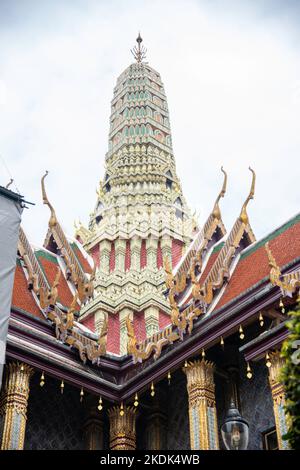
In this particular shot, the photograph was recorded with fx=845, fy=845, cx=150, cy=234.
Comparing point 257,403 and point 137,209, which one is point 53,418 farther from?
point 137,209

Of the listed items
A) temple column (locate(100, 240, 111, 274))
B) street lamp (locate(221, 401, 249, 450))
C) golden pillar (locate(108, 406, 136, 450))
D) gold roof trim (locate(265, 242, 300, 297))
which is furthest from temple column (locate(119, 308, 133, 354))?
street lamp (locate(221, 401, 249, 450))

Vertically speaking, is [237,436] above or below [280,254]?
below

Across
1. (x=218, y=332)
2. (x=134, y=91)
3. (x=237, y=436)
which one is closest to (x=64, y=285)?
(x=218, y=332)

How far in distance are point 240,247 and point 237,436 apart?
9462 mm

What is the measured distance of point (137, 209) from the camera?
21.1 m

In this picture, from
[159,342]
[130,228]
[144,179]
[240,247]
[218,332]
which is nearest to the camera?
[218,332]

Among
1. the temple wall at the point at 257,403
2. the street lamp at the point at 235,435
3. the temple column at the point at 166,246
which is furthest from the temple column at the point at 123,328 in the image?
the street lamp at the point at 235,435

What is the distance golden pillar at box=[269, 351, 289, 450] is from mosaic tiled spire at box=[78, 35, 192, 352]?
21.1 feet

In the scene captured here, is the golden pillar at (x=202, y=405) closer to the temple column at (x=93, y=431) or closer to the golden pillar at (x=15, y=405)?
the temple column at (x=93, y=431)

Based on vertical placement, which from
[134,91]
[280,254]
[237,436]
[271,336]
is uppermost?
[134,91]

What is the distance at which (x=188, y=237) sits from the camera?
806 inches

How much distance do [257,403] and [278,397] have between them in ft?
4.98

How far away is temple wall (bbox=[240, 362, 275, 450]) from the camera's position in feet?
40.6

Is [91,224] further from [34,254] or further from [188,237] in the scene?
[34,254]
